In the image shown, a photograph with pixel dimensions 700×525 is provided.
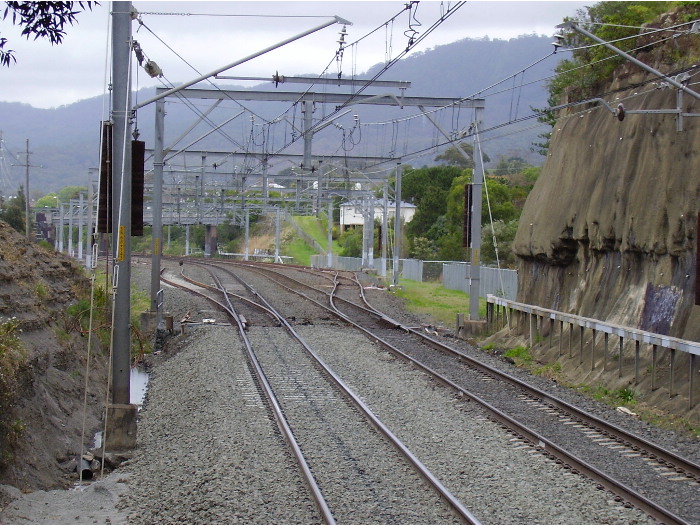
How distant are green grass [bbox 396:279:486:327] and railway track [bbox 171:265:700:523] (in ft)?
25.9

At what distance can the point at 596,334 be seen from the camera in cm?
1700

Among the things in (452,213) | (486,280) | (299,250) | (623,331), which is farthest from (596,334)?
(299,250)

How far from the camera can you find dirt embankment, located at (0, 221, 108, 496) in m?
10.4

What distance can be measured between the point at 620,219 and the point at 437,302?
16.9 m

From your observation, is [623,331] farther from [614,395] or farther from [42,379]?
[42,379]

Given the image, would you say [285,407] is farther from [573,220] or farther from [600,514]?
[573,220]

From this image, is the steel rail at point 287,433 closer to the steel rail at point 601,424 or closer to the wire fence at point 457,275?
the steel rail at point 601,424

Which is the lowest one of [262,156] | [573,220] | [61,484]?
[61,484]

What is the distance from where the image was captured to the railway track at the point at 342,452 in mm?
8531

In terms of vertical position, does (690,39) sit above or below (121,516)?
above

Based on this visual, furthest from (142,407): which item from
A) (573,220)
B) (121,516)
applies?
(573,220)

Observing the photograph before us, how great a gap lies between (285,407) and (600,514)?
244 inches

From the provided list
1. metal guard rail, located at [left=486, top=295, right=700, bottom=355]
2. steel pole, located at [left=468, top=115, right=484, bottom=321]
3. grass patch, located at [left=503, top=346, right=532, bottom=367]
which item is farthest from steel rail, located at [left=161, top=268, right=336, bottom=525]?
steel pole, located at [left=468, top=115, right=484, bottom=321]

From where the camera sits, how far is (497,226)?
48.5m
